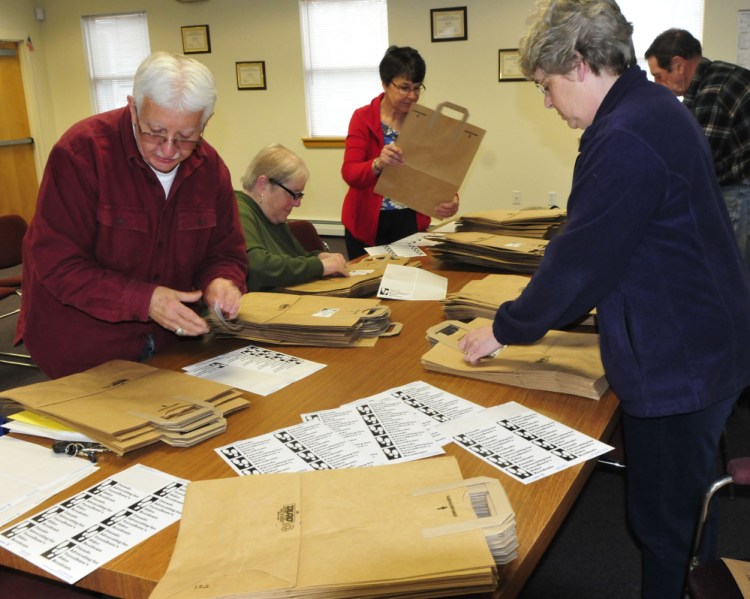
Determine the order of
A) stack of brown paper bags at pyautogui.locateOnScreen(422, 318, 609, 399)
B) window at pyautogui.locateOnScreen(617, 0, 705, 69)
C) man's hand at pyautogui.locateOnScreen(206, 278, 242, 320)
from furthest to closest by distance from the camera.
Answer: window at pyautogui.locateOnScreen(617, 0, 705, 69), man's hand at pyautogui.locateOnScreen(206, 278, 242, 320), stack of brown paper bags at pyautogui.locateOnScreen(422, 318, 609, 399)

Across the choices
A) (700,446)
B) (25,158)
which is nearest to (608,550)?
(700,446)

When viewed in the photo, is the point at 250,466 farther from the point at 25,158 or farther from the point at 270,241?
the point at 25,158

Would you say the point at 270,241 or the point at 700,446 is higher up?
the point at 270,241

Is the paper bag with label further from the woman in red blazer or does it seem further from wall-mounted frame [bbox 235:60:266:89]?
wall-mounted frame [bbox 235:60:266:89]

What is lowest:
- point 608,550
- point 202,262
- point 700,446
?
point 608,550

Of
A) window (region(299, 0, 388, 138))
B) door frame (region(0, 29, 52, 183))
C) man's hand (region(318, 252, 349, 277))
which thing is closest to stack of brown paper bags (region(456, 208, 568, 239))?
man's hand (region(318, 252, 349, 277))

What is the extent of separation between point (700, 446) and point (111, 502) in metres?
1.12

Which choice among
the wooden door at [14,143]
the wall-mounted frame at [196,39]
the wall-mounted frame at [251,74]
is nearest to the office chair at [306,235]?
the wall-mounted frame at [251,74]

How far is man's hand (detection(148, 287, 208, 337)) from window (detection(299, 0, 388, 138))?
542 cm

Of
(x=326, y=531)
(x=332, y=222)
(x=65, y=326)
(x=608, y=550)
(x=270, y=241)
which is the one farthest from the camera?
(x=332, y=222)

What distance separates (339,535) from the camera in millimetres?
1033

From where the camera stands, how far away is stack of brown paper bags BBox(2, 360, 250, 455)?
4.56 feet

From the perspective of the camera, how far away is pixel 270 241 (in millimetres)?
2604

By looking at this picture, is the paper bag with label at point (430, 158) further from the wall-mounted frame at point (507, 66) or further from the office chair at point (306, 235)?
the wall-mounted frame at point (507, 66)
